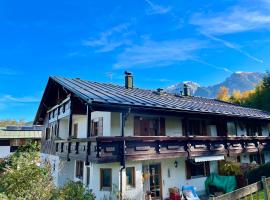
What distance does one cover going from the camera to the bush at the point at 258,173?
1690cm

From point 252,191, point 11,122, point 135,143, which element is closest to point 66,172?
point 135,143

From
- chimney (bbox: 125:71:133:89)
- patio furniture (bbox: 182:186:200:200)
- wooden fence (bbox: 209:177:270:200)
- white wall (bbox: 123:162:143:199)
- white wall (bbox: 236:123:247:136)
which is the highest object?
chimney (bbox: 125:71:133:89)

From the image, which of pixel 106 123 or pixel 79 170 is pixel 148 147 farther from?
pixel 79 170

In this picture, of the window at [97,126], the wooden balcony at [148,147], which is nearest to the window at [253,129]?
the wooden balcony at [148,147]

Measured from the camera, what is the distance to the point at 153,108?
47.3 ft

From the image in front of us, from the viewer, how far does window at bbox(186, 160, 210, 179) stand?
1797 cm

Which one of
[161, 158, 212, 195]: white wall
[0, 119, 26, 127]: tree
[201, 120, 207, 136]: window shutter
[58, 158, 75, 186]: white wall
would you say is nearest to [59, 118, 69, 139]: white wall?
[58, 158, 75, 186]: white wall

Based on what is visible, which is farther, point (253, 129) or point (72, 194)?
point (253, 129)

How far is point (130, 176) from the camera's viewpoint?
48.6 ft

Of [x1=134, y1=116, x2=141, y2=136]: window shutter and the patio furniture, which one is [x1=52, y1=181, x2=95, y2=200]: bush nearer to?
[x1=134, y1=116, x2=141, y2=136]: window shutter

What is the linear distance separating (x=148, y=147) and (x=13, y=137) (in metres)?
34.6

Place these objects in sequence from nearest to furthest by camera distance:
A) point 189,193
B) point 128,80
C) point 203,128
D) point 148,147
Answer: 1. point 148,147
2. point 189,193
3. point 203,128
4. point 128,80

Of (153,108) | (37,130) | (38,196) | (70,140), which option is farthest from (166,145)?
(37,130)

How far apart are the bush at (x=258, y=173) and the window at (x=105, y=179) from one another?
9626mm
